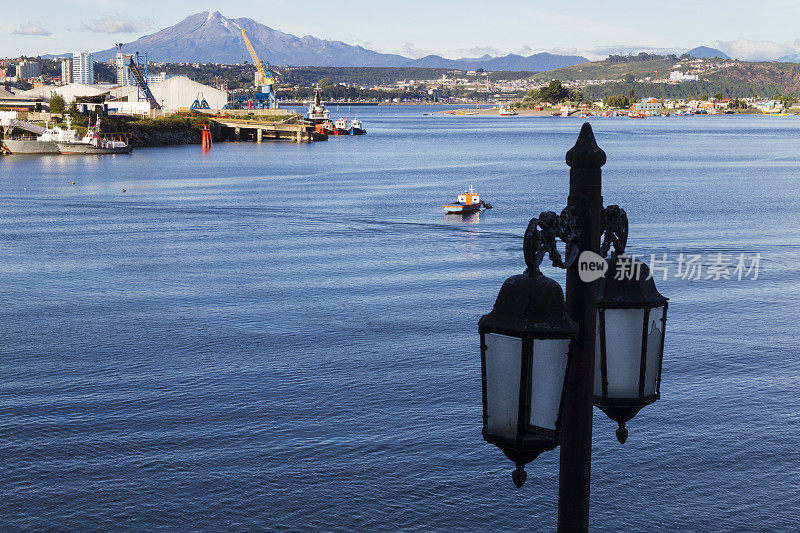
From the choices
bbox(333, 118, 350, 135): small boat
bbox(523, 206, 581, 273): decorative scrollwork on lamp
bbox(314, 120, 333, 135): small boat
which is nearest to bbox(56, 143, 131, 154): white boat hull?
bbox(314, 120, 333, 135): small boat

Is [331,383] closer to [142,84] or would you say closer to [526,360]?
[526,360]

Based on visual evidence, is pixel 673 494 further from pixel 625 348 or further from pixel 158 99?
pixel 158 99

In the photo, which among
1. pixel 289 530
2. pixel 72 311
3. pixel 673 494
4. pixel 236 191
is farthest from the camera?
pixel 236 191

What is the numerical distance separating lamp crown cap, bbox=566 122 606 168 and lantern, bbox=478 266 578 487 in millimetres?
494

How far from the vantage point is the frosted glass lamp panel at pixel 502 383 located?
3.49 meters

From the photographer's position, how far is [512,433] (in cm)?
358

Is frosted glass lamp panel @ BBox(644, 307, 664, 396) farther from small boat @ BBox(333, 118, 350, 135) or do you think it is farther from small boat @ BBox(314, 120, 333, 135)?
small boat @ BBox(333, 118, 350, 135)

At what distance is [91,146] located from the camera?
104188 mm

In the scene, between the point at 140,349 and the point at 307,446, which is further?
the point at 140,349

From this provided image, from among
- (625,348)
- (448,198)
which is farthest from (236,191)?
(625,348)

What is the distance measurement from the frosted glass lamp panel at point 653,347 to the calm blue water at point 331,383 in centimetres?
1164

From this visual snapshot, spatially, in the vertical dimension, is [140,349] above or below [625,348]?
below

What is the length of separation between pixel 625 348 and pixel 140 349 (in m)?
22.5

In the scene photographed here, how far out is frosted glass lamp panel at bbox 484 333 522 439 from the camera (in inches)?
137
